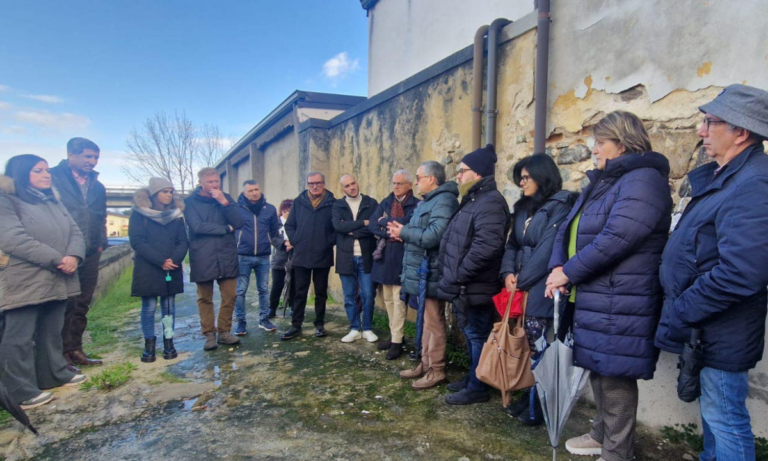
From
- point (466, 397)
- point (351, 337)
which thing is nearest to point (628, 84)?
point (466, 397)

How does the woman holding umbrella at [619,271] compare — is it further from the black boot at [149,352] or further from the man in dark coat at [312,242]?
the black boot at [149,352]

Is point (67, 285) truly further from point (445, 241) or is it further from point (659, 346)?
point (659, 346)

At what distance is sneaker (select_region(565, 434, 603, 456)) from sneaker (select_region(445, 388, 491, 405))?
739mm

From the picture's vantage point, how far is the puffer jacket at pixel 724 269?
167 cm

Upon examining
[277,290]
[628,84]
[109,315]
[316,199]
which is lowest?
[109,315]

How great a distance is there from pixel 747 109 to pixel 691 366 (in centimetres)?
112

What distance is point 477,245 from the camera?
2980 mm

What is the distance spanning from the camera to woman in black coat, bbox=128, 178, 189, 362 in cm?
408

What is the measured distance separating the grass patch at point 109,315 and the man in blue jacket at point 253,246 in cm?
144

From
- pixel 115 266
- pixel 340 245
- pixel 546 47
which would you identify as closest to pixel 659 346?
pixel 546 47

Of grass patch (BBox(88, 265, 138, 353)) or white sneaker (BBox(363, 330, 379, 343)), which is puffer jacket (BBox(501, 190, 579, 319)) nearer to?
white sneaker (BBox(363, 330, 379, 343))

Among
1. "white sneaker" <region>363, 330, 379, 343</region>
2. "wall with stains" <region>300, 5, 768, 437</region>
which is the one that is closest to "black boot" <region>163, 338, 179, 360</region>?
"white sneaker" <region>363, 330, 379, 343</region>

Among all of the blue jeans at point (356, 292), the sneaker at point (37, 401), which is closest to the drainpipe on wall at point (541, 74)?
the blue jeans at point (356, 292)

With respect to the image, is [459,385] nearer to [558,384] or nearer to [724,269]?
[558,384]
